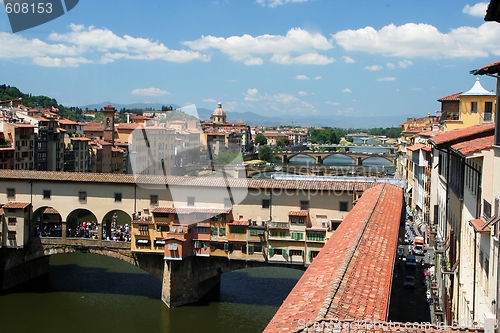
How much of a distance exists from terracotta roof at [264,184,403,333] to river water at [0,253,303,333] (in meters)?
9.60

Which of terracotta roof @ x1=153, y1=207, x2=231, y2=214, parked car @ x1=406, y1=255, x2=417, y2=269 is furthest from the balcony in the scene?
parked car @ x1=406, y1=255, x2=417, y2=269

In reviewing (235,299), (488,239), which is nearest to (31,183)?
(235,299)

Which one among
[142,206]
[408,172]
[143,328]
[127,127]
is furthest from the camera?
[127,127]

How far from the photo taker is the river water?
18.7m

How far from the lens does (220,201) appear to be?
21.1 m

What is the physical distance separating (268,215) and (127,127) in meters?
40.2

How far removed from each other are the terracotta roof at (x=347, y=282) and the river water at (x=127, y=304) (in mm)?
9597

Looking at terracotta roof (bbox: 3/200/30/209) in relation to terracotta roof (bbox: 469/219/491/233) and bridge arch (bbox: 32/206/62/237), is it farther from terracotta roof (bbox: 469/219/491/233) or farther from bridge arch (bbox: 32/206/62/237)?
terracotta roof (bbox: 469/219/491/233)

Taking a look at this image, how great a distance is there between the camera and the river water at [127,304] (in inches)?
735

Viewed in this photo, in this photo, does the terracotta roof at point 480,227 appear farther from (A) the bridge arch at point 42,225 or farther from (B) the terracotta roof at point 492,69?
(A) the bridge arch at point 42,225

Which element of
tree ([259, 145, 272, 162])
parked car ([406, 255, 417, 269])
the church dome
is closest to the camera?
→ parked car ([406, 255, 417, 269])

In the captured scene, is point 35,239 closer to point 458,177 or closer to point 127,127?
point 458,177

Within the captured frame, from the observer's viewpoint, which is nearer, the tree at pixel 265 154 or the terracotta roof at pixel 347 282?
the terracotta roof at pixel 347 282

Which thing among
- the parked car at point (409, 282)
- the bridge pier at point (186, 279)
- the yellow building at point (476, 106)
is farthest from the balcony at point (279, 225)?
the yellow building at point (476, 106)
